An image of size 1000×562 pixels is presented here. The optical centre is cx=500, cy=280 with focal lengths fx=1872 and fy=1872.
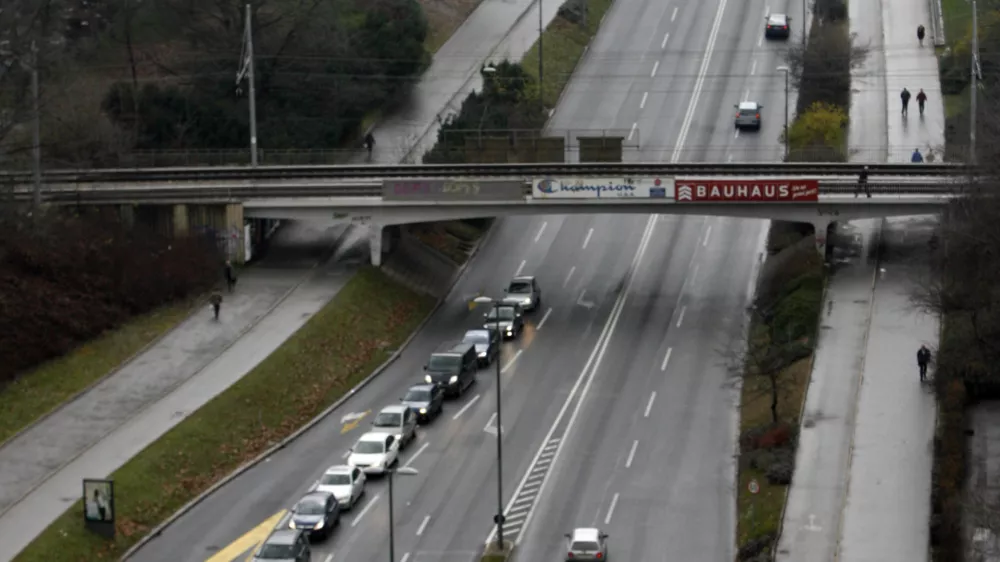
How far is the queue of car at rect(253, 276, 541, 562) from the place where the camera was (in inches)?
2026

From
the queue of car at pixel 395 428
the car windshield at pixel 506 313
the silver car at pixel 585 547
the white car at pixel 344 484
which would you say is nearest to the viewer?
the silver car at pixel 585 547

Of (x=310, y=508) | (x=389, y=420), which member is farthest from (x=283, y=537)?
(x=389, y=420)

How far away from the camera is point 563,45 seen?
113 metres

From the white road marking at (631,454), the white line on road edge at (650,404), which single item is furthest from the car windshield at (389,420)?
the white line on road edge at (650,404)

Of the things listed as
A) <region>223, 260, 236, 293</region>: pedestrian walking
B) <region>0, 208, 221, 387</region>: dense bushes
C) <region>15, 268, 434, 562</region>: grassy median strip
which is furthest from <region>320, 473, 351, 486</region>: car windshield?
<region>223, 260, 236, 293</region>: pedestrian walking

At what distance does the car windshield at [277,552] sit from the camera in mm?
49875

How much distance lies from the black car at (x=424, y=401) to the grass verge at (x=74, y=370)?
10.4 metres

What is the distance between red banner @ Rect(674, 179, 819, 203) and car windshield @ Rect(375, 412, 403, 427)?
1993 centimetres

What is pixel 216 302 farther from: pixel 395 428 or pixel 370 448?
pixel 370 448

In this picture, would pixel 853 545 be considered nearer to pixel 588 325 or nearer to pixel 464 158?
pixel 588 325

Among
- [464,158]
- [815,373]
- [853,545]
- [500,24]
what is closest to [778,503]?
[853,545]

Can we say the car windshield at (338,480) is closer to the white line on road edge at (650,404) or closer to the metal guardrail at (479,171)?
the white line on road edge at (650,404)

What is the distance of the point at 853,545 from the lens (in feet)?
165

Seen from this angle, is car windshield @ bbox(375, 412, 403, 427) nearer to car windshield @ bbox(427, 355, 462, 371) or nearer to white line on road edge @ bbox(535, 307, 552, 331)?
car windshield @ bbox(427, 355, 462, 371)
